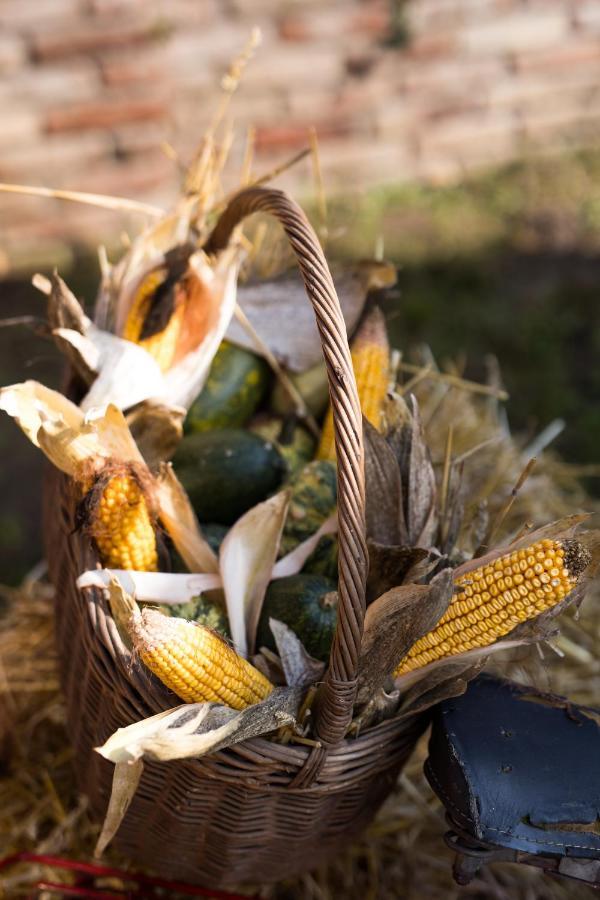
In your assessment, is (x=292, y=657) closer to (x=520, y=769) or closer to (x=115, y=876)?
(x=520, y=769)

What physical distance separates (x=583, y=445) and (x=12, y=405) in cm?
208

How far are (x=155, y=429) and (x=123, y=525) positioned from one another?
0.22 meters

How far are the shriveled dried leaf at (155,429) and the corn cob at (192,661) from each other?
419 millimetres

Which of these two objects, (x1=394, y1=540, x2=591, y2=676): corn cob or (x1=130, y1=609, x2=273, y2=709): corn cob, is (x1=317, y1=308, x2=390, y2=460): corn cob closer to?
(x1=394, y1=540, x2=591, y2=676): corn cob

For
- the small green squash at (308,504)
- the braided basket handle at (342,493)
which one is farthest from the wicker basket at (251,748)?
the small green squash at (308,504)

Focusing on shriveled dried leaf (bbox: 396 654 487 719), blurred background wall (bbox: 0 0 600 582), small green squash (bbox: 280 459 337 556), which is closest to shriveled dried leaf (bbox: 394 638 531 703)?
shriveled dried leaf (bbox: 396 654 487 719)

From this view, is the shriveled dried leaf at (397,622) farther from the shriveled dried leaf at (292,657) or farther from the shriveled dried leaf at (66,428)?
the shriveled dried leaf at (66,428)

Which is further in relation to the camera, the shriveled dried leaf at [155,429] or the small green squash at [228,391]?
the small green squash at [228,391]

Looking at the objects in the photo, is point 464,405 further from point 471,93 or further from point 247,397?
point 471,93

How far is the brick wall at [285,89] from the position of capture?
312 cm

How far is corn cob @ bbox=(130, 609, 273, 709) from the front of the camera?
3.58 feet

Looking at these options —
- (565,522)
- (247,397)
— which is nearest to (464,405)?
(247,397)

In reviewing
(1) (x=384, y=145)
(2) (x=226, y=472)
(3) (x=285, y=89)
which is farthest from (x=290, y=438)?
(1) (x=384, y=145)

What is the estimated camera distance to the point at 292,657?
4.11 ft
